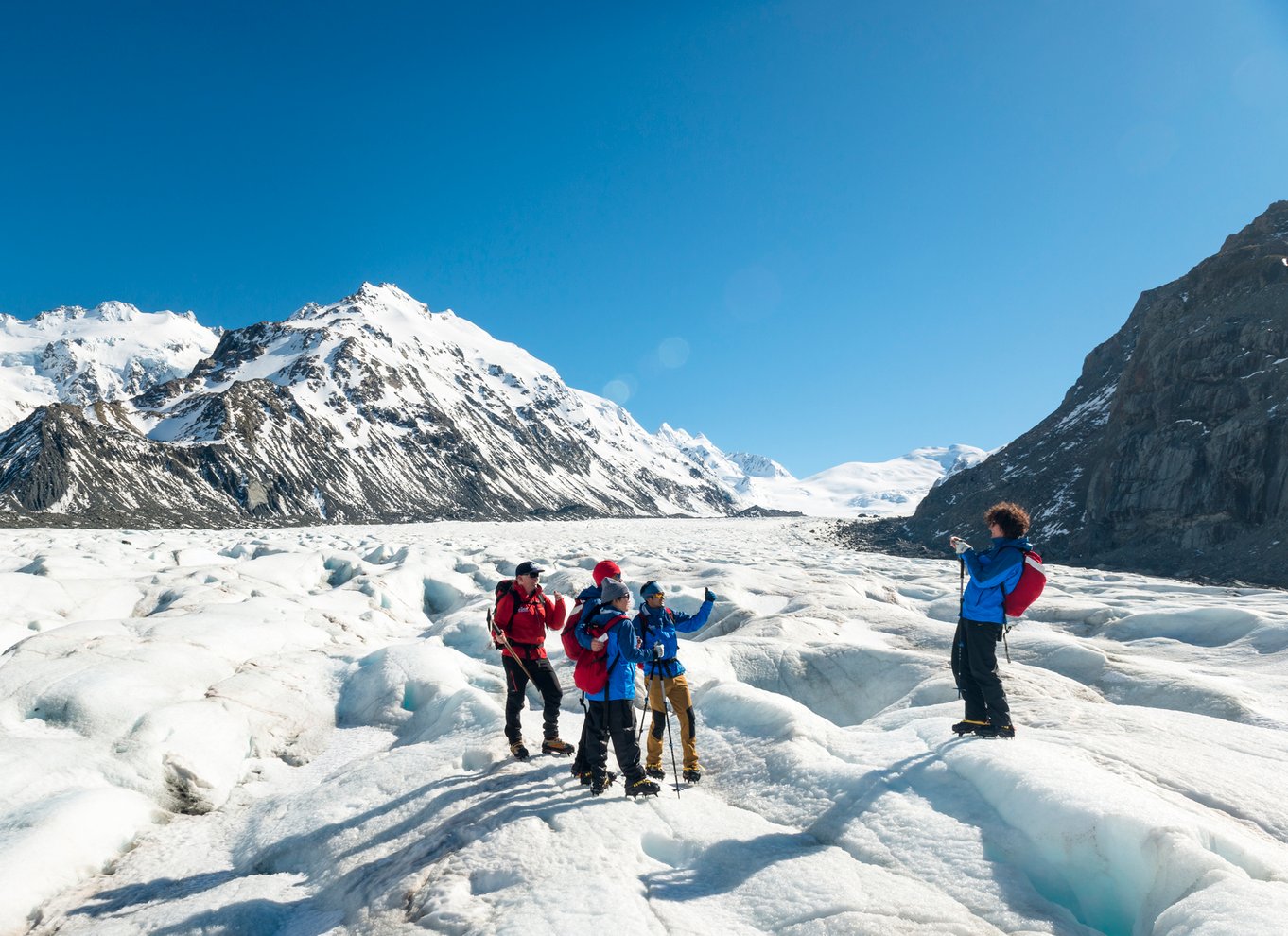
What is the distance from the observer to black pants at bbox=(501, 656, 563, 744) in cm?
767

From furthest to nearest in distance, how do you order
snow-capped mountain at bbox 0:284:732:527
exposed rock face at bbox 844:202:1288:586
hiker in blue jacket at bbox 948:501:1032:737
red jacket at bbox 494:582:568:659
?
snow-capped mountain at bbox 0:284:732:527 < exposed rock face at bbox 844:202:1288:586 < red jacket at bbox 494:582:568:659 < hiker in blue jacket at bbox 948:501:1032:737

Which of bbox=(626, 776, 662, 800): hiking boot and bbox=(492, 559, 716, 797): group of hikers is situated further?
bbox=(492, 559, 716, 797): group of hikers

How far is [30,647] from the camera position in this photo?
9.98 m

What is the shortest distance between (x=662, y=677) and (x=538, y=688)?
1.74 metres

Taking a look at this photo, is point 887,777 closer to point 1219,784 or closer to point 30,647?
point 1219,784

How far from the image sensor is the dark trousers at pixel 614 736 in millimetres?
6363

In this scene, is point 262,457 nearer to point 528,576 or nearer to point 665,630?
point 528,576

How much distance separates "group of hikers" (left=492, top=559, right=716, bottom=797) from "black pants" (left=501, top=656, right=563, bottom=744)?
0.01m

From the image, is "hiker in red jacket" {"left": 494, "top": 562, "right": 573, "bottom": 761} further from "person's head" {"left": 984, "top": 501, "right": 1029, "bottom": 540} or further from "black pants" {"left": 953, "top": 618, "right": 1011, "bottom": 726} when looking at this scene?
"person's head" {"left": 984, "top": 501, "right": 1029, "bottom": 540}

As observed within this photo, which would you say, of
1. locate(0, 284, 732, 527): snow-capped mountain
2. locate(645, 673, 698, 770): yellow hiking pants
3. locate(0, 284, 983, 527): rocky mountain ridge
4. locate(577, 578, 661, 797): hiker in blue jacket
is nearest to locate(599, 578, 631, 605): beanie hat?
locate(577, 578, 661, 797): hiker in blue jacket

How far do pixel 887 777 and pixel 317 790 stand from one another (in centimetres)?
637

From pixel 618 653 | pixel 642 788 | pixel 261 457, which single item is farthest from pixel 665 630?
pixel 261 457

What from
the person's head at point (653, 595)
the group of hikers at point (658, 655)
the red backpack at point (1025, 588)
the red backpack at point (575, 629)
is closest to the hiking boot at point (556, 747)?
the group of hikers at point (658, 655)

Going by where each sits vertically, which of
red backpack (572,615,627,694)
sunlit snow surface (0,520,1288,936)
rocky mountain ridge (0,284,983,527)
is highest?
rocky mountain ridge (0,284,983,527)
